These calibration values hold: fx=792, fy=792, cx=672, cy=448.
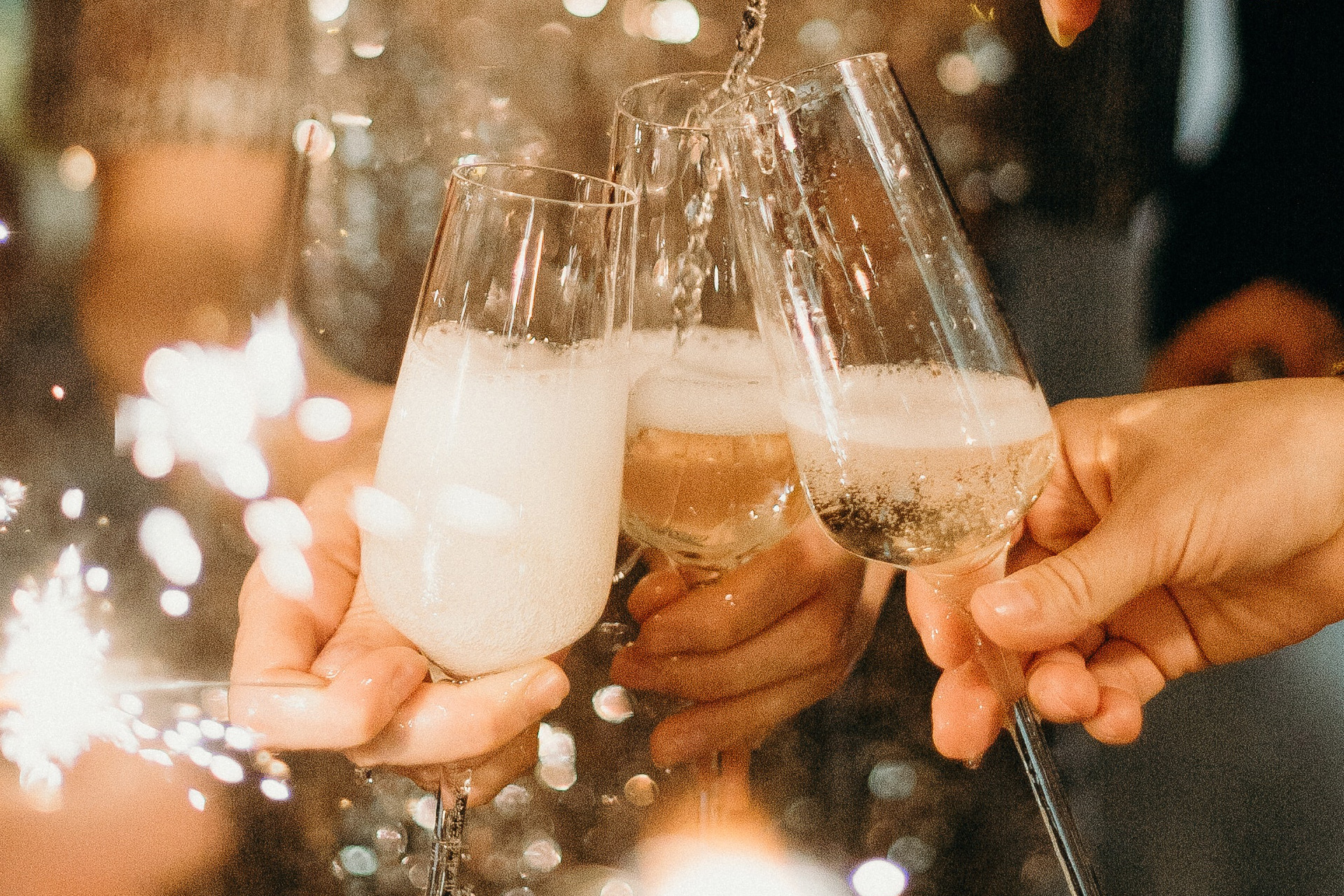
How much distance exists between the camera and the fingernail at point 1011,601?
0.38 m

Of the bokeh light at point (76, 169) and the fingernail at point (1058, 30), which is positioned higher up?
the fingernail at point (1058, 30)

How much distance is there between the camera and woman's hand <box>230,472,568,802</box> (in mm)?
354

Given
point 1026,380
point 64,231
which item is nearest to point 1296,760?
point 1026,380

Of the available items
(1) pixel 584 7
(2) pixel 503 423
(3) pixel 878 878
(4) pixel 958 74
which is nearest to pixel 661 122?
(2) pixel 503 423

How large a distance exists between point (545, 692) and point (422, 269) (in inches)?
23.0

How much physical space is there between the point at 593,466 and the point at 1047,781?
11.5 inches

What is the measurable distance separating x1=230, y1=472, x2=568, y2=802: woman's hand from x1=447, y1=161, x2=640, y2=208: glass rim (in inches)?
8.7

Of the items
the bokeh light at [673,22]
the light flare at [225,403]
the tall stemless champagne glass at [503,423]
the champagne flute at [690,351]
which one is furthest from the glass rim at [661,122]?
the light flare at [225,403]

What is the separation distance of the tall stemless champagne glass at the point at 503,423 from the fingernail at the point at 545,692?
2 cm

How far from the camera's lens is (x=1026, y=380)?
0.37 metres

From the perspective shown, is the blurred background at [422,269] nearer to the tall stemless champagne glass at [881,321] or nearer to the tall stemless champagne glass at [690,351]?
the tall stemless champagne glass at [690,351]

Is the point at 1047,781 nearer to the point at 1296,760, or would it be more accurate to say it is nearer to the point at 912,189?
the point at 912,189

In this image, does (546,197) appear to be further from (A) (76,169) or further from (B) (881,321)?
(A) (76,169)

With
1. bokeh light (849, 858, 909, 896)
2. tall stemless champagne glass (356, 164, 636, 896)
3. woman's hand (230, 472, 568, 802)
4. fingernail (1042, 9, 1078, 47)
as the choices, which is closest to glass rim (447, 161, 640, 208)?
tall stemless champagne glass (356, 164, 636, 896)
